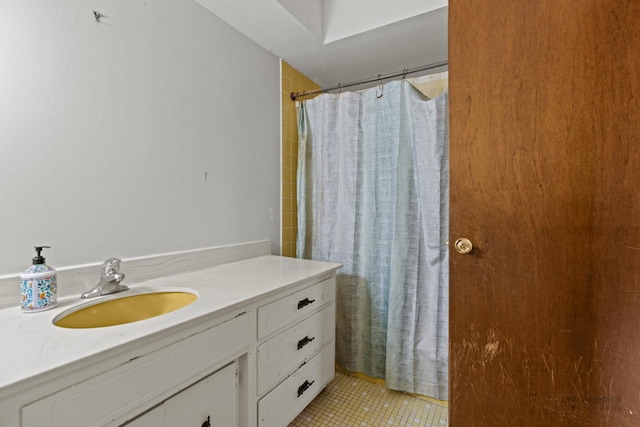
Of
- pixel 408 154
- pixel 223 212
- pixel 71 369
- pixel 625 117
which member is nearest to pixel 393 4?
pixel 408 154

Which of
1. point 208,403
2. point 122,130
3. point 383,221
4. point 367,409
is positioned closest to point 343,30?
point 383,221

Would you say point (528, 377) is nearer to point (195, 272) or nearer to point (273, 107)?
point (195, 272)

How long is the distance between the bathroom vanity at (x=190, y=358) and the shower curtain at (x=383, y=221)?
349mm

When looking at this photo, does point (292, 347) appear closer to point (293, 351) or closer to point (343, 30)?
point (293, 351)

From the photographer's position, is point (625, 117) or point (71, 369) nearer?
point (71, 369)

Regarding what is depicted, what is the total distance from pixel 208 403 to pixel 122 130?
1080 millimetres

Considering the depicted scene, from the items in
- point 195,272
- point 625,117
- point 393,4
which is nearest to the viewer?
point 625,117

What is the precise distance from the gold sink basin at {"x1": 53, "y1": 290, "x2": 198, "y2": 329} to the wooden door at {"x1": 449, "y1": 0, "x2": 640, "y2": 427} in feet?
3.60

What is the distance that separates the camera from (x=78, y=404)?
0.63m

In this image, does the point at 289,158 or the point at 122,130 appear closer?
the point at 122,130

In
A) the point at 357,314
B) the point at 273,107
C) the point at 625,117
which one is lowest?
the point at 357,314

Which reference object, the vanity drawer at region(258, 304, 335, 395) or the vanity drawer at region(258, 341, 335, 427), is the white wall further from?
the vanity drawer at region(258, 341, 335, 427)

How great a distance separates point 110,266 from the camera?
1.08m

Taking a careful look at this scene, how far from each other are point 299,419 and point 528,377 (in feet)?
3.51
